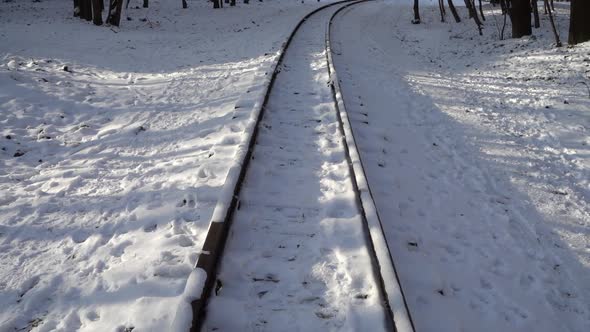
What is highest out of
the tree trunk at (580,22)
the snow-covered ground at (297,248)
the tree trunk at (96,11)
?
the tree trunk at (96,11)

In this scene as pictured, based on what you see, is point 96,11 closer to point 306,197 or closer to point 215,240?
point 306,197

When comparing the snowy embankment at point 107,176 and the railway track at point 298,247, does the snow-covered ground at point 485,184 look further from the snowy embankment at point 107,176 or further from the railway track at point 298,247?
the snowy embankment at point 107,176

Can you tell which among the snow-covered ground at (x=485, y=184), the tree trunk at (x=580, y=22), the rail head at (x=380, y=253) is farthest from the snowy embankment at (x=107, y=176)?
the tree trunk at (x=580, y=22)

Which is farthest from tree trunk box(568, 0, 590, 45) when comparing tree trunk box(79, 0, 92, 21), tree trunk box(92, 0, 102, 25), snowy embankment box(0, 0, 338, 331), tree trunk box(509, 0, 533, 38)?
tree trunk box(79, 0, 92, 21)

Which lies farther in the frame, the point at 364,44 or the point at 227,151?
the point at 364,44

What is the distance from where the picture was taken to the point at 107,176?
5.07m

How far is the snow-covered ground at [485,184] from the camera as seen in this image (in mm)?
3223

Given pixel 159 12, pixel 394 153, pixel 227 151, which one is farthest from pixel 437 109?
pixel 159 12

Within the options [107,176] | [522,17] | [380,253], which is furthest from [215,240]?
[522,17]

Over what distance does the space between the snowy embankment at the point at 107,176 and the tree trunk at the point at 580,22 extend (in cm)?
802

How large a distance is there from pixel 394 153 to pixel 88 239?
12.7ft

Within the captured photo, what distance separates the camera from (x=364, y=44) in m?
15.0

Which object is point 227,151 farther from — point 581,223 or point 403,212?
point 581,223

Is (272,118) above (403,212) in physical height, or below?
above
